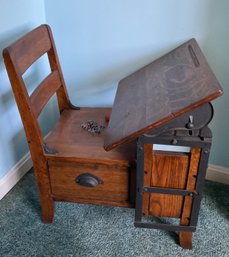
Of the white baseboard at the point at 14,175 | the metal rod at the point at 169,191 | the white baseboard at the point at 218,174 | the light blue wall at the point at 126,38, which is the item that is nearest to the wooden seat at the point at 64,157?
the metal rod at the point at 169,191

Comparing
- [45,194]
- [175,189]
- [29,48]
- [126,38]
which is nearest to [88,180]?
[45,194]

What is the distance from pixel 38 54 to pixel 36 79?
43cm

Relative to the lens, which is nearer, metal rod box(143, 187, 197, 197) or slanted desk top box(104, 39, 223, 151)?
slanted desk top box(104, 39, 223, 151)

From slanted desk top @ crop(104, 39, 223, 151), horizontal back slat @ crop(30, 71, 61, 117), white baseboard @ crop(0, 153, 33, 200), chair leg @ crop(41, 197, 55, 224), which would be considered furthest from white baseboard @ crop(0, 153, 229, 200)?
slanted desk top @ crop(104, 39, 223, 151)

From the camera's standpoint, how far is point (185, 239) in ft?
4.44

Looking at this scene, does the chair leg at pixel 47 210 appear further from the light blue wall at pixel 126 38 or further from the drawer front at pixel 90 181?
the light blue wall at pixel 126 38

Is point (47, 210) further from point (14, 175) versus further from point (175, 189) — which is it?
point (175, 189)

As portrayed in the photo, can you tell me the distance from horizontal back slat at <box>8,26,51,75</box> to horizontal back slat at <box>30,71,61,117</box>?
0.38 ft

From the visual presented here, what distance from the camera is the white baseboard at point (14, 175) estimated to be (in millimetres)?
1650

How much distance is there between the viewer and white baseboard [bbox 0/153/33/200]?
5.41 ft

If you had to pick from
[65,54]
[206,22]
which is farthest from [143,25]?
[65,54]

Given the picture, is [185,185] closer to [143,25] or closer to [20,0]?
[143,25]

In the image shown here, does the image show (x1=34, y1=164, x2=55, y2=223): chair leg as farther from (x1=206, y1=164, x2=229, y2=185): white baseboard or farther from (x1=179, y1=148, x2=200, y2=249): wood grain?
(x1=206, y1=164, x2=229, y2=185): white baseboard

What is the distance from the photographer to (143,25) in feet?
4.89
